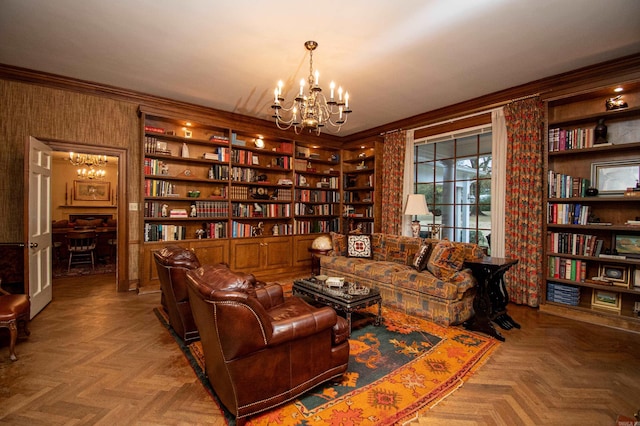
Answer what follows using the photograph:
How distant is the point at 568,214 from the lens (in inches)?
138

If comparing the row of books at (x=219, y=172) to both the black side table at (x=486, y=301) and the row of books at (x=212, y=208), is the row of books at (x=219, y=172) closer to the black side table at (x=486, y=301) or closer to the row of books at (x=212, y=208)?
the row of books at (x=212, y=208)

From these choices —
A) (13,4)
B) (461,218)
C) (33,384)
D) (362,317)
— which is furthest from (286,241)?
(13,4)

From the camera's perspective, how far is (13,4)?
2410mm

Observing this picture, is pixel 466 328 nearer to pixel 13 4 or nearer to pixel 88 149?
pixel 13 4

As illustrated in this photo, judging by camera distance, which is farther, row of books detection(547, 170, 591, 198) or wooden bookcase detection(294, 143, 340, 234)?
wooden bookcase detection(294, 143, 340, 234)

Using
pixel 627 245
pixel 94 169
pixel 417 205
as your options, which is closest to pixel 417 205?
pixel 417 205

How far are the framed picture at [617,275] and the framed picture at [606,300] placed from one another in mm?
182

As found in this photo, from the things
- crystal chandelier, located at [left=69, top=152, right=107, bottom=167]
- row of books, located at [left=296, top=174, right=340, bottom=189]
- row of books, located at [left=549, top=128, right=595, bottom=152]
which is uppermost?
crystal chandelier, located at [left=69, top=152, right=107, bottom=167]

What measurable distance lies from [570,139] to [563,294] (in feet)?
6.18

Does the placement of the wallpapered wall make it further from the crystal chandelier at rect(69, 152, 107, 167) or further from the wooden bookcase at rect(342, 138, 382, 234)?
the wooden bookcase at rect(342, 138, 382, 234)

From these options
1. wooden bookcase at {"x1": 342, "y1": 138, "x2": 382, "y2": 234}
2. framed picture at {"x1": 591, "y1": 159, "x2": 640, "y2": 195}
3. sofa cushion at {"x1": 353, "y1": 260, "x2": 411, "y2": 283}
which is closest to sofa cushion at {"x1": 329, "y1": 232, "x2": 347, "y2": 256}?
sofa cushion at {"x1": 353, "y1": 260, "x2": 411, "y2": 283}

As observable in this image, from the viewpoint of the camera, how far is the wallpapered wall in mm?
3648

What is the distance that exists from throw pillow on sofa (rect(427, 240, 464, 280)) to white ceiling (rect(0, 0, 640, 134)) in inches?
83.2

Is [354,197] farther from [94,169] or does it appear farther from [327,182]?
[94,169]
